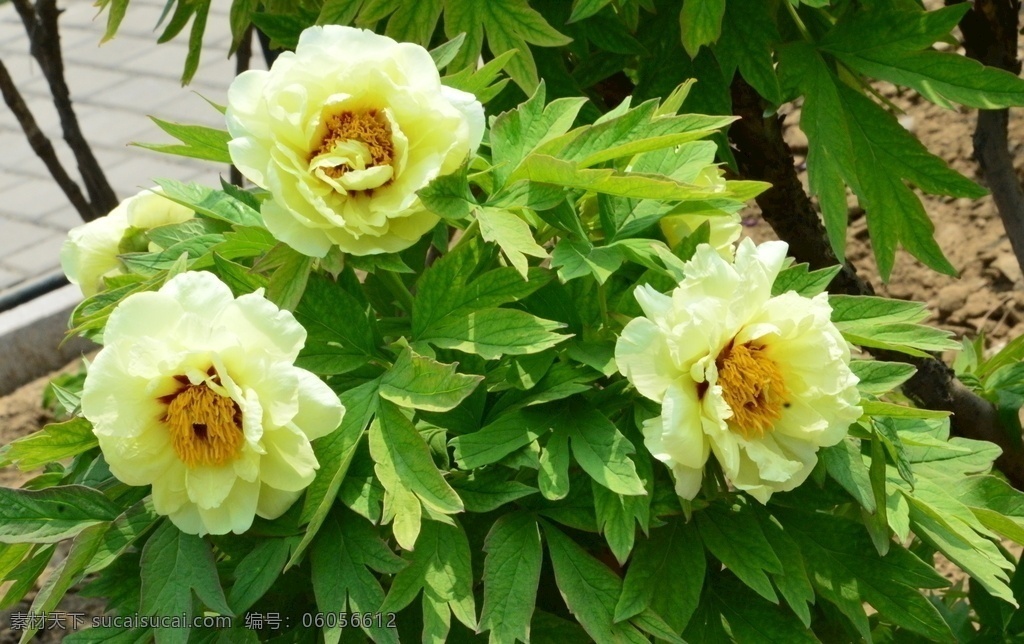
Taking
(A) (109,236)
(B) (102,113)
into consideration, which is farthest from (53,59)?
(B) (102,113)

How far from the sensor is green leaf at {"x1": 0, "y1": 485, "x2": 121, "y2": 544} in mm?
1106

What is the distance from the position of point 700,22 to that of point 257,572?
0.86 m

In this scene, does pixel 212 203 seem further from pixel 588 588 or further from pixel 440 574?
pixel 588 588

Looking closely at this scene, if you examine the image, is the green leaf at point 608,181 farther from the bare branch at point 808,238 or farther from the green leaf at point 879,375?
the bare branch at point 808,238

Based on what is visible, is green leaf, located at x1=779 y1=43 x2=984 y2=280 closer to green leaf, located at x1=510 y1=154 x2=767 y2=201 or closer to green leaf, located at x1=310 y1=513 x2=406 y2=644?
green leaf, located at x1=510 y1=154 x2=767 y2=201

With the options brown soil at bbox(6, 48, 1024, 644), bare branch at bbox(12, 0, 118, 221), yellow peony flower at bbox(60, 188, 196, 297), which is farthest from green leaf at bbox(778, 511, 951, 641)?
bare branch at bbox(12, 0, 118, 221)

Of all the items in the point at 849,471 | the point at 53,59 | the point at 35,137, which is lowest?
the point at 35,137

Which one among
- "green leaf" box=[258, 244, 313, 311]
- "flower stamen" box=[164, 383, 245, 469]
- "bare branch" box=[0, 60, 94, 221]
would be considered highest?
"green leaf" box=[258, 244, 313, 311]

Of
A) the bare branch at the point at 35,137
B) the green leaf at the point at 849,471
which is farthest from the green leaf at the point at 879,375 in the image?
the bare branch at the point at 35,137

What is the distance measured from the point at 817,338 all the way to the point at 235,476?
57cm

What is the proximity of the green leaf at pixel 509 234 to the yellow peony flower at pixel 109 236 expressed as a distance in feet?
1.62

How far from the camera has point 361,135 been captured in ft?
3.61

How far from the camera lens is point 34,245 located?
177 inches

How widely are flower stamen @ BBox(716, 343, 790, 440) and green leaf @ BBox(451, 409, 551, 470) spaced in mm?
187
